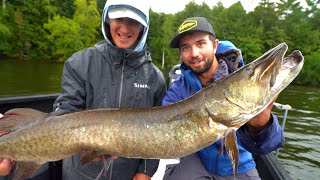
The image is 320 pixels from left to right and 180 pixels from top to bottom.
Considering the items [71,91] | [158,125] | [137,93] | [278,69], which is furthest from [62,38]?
[278,69]

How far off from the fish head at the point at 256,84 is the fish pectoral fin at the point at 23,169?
172 cm

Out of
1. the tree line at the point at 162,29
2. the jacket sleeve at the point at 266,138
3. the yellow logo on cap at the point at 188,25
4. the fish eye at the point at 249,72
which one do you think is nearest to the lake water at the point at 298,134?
the jacket sleeve at the point at 266,138

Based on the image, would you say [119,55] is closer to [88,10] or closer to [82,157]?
[82,157]

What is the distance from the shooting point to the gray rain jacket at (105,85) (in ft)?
9.48

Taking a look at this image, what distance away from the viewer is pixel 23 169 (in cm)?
259

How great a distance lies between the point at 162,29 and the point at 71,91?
154ft

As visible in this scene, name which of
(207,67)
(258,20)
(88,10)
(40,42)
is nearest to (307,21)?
(258,20)

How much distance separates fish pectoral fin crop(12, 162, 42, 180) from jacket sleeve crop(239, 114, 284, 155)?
1997mm

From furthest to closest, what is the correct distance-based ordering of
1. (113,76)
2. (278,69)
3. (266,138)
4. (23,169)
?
(113,76), (266,138), (23,169), (278,69)

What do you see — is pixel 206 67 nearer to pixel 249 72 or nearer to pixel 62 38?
pixel 249 72

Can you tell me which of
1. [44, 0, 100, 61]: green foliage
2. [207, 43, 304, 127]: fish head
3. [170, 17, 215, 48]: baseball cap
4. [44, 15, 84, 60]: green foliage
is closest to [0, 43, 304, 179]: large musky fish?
[207, 43, 304, 127]: fish head

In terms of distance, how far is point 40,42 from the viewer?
43688 mm

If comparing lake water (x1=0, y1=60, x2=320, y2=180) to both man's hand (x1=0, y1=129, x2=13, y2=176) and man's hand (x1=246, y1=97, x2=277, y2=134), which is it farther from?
man's hand (x1=0, y1=129, x2=13, y2=176)

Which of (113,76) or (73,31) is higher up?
(73,31)
